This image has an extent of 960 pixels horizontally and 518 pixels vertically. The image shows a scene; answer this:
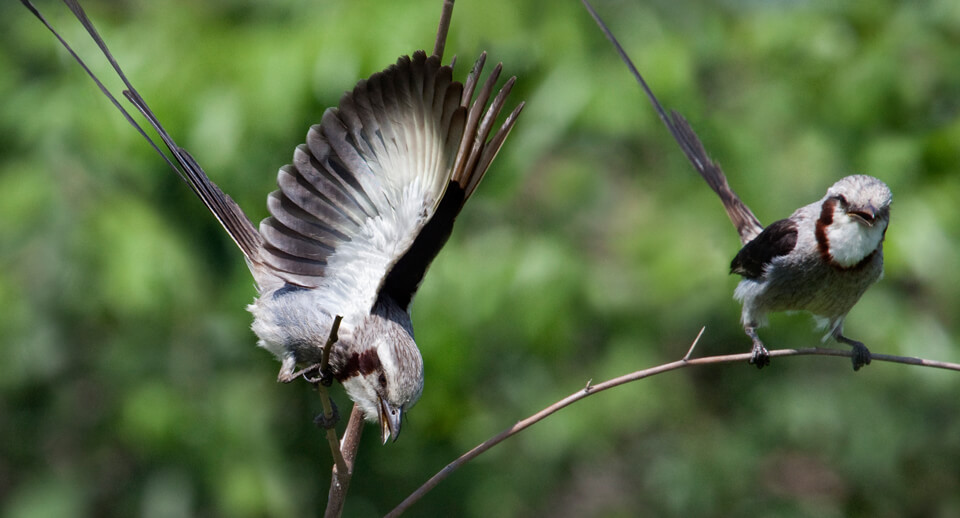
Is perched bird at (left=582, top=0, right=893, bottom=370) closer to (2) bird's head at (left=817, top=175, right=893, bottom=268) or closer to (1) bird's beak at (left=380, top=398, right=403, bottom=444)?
(2) bird's head at (left=817, top=175, right=893, bottom=268)

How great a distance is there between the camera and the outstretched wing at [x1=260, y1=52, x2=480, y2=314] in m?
2.96

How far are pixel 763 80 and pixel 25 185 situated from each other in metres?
4.19

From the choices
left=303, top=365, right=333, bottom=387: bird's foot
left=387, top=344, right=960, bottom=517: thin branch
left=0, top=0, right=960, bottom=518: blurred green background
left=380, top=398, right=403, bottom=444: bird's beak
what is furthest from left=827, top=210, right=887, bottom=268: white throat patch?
left=303, top=365, right=333, bottom=387: bird's foot

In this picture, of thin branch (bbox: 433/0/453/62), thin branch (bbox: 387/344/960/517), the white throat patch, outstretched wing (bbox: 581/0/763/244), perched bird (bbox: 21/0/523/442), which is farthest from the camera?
outstretched wing (bbox: 581/0/763/244)

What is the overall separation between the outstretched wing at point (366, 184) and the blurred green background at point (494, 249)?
1.52 meters

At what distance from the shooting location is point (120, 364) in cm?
550

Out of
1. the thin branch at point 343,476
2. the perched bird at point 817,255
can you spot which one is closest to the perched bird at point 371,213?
the thin branch at point 343,476

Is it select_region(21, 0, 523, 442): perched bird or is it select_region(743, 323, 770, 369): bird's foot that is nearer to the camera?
select_region(21, 0, 523, 442): perched bird

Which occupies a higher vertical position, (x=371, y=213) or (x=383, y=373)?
(x=371, y=213)

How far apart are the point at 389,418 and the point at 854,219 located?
1.85 m

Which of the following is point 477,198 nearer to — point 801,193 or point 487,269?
point 487,269

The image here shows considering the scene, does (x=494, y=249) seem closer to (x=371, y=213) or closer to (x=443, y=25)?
(x=371, y=213)

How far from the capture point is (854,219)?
3.65 m

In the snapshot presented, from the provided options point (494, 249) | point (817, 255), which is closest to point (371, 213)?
point (817, 255)
